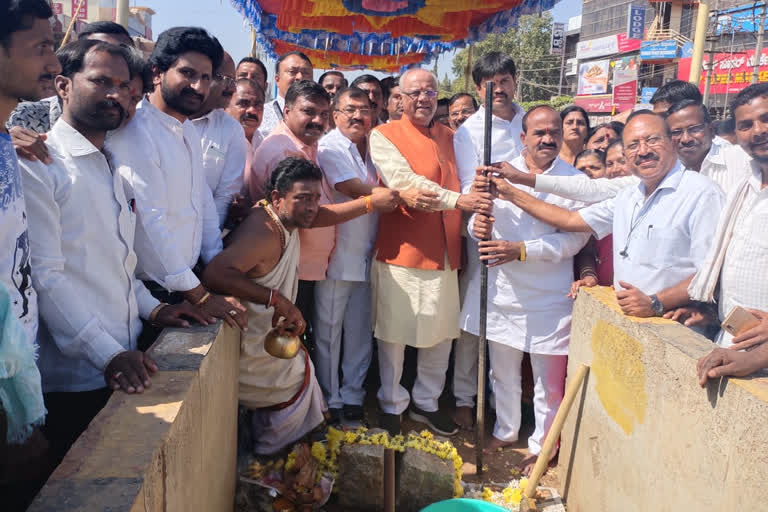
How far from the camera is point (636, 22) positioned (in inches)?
1368

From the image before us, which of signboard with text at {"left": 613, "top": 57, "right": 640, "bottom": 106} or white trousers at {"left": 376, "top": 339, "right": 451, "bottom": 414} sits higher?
signboard with text at {"left": 613, "top": 57, "right": 640, "bottom": 106}

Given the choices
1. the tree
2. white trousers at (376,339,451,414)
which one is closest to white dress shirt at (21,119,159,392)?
white trousers at (376,339,451,414)

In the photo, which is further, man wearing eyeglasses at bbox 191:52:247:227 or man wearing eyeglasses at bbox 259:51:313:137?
man wearing eyeglasses at bbox 259:51:313:137

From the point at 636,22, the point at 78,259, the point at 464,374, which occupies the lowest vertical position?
the point at 464,374

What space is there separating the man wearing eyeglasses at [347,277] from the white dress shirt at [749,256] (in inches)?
79.7

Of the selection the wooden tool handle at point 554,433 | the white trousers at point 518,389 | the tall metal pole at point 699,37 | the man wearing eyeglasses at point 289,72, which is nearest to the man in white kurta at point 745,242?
the wooden tool handle at point 554,433

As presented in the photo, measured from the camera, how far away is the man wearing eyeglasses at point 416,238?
377 centimetres

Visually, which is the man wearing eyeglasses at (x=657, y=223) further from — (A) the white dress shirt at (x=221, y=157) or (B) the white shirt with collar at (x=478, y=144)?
(A) the white dress shirt at (x=221, y=157)

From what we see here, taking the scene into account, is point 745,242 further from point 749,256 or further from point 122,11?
point 122,11

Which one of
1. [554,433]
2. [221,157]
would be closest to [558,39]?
[221,157]

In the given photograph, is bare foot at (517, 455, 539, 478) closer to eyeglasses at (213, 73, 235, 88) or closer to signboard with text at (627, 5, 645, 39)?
eyeglasses at (213, 73, 235, 88)

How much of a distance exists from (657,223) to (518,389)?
1.54m

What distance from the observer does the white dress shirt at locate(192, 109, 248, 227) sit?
3428 millimetres

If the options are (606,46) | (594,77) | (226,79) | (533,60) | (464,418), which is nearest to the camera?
(226,79)
